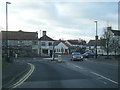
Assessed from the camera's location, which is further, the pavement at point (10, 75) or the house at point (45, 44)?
the house at point (45, 44)

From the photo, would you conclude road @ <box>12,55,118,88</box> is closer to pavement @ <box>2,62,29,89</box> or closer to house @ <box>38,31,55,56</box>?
pavement @ <box>2,62,29,89</box>

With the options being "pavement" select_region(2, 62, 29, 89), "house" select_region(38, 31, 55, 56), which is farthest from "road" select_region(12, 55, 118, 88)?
"house" select_region(38, 31, 55, 56)

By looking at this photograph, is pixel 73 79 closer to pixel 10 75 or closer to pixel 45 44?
pixel 10 75

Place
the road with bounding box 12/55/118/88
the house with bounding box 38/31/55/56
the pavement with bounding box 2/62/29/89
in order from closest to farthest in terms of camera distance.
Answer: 1. the road with bounding box 12/55/118/88
2. the pavement with bounding box 2/62/29/89
3. the house with bounding box 38/31/55/56

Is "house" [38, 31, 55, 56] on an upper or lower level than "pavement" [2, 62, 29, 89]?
upper

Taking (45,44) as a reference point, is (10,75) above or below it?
below

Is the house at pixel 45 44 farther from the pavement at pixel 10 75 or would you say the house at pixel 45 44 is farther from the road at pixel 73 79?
the road at pixel 73 79

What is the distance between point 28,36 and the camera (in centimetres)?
7725

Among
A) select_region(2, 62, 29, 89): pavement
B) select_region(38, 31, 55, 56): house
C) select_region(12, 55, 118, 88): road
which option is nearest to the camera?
select_region(12, 55, 118, 88): road

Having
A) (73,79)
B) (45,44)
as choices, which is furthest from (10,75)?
(45,44)

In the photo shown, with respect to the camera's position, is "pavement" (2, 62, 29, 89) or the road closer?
the road

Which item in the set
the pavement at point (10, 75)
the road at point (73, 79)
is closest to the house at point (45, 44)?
the pavement at point (10, 75)

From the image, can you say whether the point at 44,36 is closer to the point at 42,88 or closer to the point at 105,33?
the point at 105,33

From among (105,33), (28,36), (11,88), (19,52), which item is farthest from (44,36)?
(11,88)
